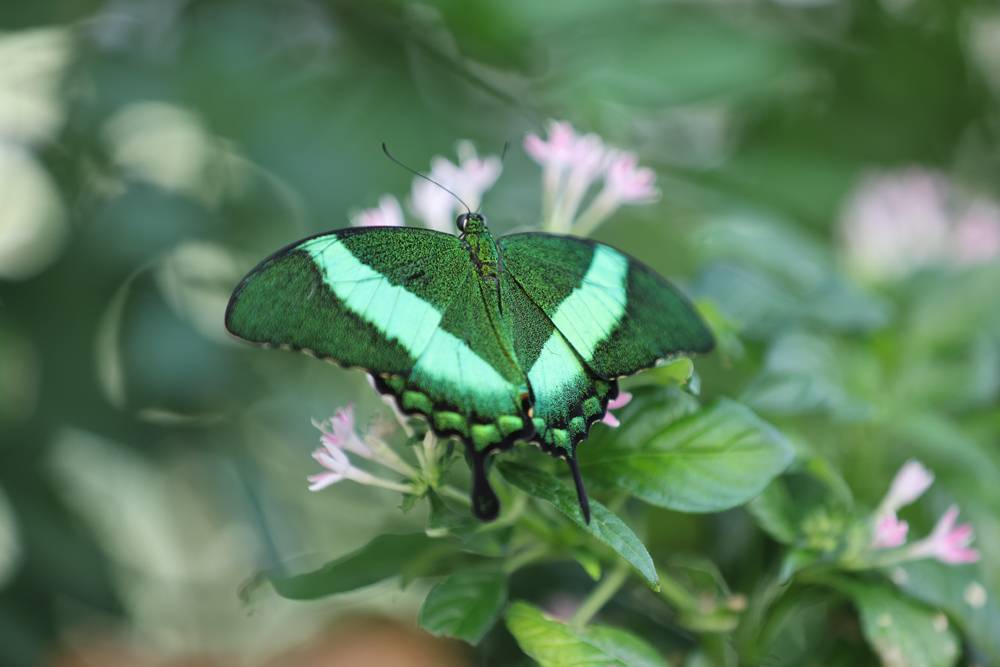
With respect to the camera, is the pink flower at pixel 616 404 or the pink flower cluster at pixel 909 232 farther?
the pink flower cluster at pixel 909 232

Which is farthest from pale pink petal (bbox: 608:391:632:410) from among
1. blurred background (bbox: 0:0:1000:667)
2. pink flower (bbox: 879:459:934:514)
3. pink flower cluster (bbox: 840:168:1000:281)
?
pink flower cluster (bbox: 840:168:1000:281)

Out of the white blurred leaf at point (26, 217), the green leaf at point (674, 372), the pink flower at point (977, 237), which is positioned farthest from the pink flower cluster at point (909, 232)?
the white blurred leaf at point (26, 217)

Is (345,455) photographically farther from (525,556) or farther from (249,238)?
(249,238)

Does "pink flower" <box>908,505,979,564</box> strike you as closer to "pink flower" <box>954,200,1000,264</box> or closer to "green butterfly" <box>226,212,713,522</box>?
"green butterfly" <box>226,212,713,522</box>

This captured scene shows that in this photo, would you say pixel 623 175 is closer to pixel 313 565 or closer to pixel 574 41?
pixel 313 565

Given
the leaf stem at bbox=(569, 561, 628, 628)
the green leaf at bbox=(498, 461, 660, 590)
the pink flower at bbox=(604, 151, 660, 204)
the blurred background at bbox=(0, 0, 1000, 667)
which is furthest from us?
the blurred background at bbox=(0, 0, 1000, 667)

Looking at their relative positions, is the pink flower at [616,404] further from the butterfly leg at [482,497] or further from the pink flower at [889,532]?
the pink flower at [889,532]
